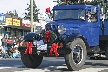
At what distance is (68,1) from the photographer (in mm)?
12844

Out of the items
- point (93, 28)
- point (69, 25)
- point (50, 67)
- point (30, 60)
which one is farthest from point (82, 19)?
point (30, 60)

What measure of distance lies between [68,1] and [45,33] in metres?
2.71

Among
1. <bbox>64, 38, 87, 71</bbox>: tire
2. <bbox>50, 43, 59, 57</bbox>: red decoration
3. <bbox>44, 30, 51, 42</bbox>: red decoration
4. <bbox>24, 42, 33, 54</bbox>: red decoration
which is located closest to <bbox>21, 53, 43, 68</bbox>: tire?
<bbox>24, 42, 33, 54</bbox>: red decoration

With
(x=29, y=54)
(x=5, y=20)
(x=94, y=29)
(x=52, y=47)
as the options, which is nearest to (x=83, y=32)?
(x=94, y=29)

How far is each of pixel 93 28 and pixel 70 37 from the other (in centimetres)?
175

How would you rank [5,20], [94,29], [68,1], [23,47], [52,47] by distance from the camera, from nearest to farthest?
[52,47] → [23,47] → [94,29] → [68,1] → [5,20]

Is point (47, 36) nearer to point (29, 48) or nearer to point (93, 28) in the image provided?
point (29, 48)

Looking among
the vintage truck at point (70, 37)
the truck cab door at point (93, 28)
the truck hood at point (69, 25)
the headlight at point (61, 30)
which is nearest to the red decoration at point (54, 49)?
the vintage truck at point (70, 37)

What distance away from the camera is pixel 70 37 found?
1033cm

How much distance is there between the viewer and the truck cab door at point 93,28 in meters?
11.5

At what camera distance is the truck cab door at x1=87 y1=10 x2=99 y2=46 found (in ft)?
37.9

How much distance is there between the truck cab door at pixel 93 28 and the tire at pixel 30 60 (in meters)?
2.25

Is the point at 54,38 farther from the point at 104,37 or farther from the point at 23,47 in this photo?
the point at 104,37

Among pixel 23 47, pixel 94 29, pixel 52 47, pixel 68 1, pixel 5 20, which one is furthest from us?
pixel 5 20
